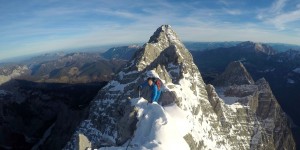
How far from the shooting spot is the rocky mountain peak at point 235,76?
140000 mm

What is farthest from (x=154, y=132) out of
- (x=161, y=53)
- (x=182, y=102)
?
(x=161, y=53)

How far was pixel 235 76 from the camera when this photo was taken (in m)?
144

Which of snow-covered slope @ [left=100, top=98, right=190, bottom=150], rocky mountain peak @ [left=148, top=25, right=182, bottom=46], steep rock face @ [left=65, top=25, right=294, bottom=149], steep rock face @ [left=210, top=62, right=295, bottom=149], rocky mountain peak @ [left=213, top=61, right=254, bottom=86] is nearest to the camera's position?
snow-covered slope @ [left=100, top=98, right=190, bottom=150]

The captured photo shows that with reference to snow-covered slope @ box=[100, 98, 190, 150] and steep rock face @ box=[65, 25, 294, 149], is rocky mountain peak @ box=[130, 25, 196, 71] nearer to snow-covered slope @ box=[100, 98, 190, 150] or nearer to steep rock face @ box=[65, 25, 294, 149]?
steep rock face @ box=[65, 25, 294, 149]

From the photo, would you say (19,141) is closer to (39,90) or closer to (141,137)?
(39,90)

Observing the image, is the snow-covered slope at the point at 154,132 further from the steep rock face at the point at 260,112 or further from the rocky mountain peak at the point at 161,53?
the steep rock face at the point at 260,112

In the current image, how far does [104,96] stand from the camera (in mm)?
105188

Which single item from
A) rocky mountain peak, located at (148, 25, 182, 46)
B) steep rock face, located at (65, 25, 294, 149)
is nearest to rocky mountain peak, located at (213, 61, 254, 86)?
steep rock face, located at (65, 25, 294, 149)

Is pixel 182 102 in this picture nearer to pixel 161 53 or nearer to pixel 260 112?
pixel 161 53

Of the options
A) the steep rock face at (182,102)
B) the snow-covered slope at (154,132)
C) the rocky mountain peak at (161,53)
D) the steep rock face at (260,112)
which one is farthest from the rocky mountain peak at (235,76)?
the snow-covered slope at (154,132)

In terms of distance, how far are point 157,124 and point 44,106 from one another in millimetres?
136521

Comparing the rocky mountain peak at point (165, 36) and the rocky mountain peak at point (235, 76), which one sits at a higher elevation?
the rocky mountain peak at point (165, 36)

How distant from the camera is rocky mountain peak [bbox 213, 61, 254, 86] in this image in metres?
140

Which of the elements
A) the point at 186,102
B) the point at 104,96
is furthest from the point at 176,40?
the point at 186,102
